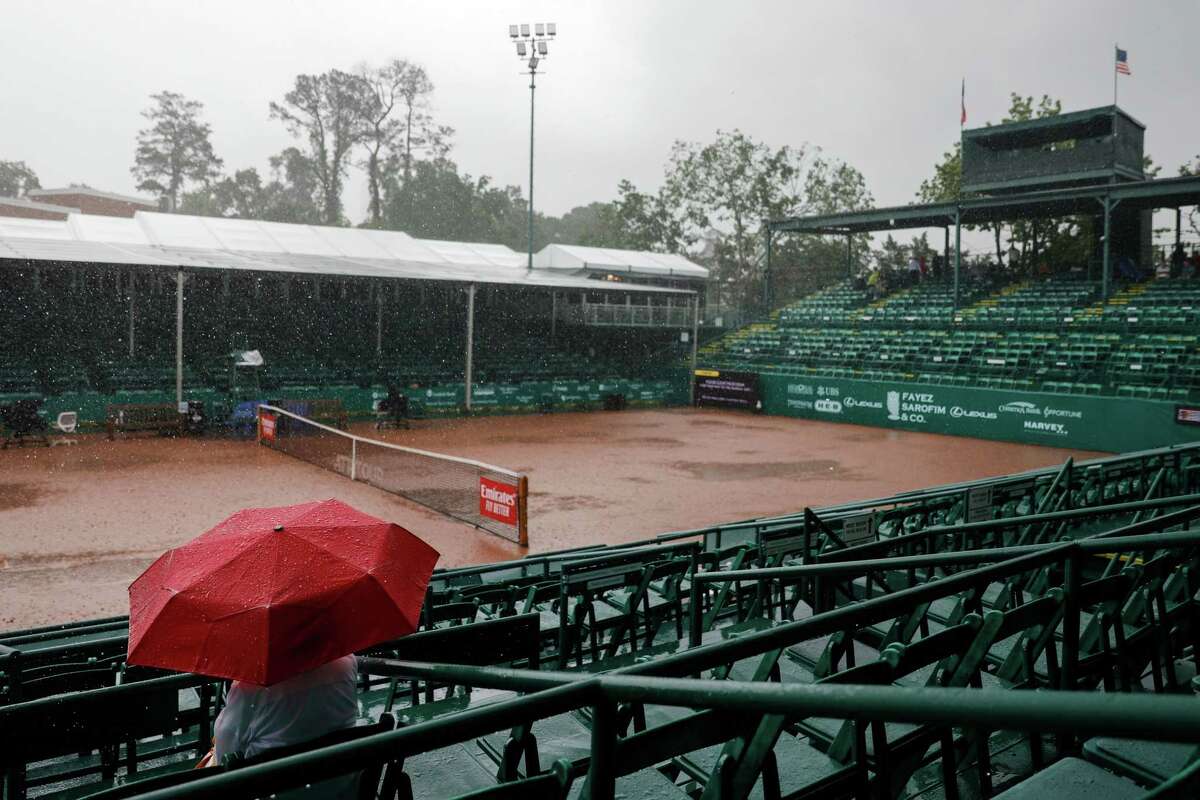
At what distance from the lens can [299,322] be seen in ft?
122

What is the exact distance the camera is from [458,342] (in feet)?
129

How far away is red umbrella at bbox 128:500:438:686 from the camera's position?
139 inches

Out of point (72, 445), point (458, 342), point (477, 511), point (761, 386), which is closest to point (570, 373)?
point (458, 342)

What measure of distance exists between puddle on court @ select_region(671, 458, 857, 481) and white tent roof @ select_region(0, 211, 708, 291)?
14.4 metres

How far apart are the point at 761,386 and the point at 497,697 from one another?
3217 centimetres

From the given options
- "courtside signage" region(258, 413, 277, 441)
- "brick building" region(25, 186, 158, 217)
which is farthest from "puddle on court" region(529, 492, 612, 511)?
"brick building" region(25, 186, 158, 217)

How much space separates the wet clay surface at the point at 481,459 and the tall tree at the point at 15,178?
77088mm

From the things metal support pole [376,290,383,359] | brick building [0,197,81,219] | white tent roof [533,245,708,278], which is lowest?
metal support pole [376,290,383,359]

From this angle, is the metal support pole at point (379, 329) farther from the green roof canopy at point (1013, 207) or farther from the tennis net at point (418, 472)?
the green roof canopy at point (1013, 207)

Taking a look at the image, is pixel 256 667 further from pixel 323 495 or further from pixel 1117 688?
pixel 323 495

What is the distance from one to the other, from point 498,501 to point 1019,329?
2485 centimetres

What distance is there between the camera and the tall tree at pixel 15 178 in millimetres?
84625

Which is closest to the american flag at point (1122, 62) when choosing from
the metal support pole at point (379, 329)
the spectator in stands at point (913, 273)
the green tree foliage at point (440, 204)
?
the spectator in stands at point (913, 273)

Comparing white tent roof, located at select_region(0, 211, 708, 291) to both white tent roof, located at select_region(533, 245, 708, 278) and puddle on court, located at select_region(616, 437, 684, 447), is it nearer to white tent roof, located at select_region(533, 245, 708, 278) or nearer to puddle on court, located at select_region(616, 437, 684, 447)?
white tent roof, located at select_region(533, 245, 708, 278)
